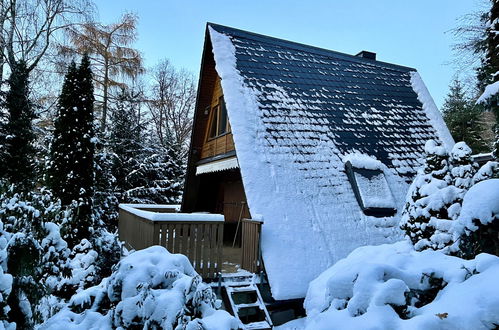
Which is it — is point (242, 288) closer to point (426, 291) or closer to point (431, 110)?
point (426, 291)

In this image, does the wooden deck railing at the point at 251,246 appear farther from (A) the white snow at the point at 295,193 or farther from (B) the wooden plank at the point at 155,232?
(B) the wooden plank at the point at 155,232

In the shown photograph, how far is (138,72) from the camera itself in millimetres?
17359

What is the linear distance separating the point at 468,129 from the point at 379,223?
1625 cm

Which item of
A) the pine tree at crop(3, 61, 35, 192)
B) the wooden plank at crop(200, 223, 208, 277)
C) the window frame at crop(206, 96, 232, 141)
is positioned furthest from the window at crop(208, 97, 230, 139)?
the pine tree at crop(3, 61, 35, 192)

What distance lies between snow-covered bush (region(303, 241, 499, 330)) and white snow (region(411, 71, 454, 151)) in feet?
27.0

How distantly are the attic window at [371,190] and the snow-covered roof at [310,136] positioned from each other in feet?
0.51

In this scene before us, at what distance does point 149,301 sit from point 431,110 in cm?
1028

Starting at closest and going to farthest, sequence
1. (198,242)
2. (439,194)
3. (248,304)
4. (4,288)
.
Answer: (4,288)
(439,194)
(248,304)
(198,242)

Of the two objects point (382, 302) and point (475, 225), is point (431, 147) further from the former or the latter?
point (382, 302)

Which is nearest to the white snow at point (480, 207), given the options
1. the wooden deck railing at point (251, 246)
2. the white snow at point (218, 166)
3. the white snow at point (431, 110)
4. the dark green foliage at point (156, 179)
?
the wooden deck railing at point (251, 246)

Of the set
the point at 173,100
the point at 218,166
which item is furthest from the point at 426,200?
the point at 173,100

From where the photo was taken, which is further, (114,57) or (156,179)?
(156,179)

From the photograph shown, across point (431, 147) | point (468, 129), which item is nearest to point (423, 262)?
point (431, 147)

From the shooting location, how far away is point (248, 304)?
18.1 ft
